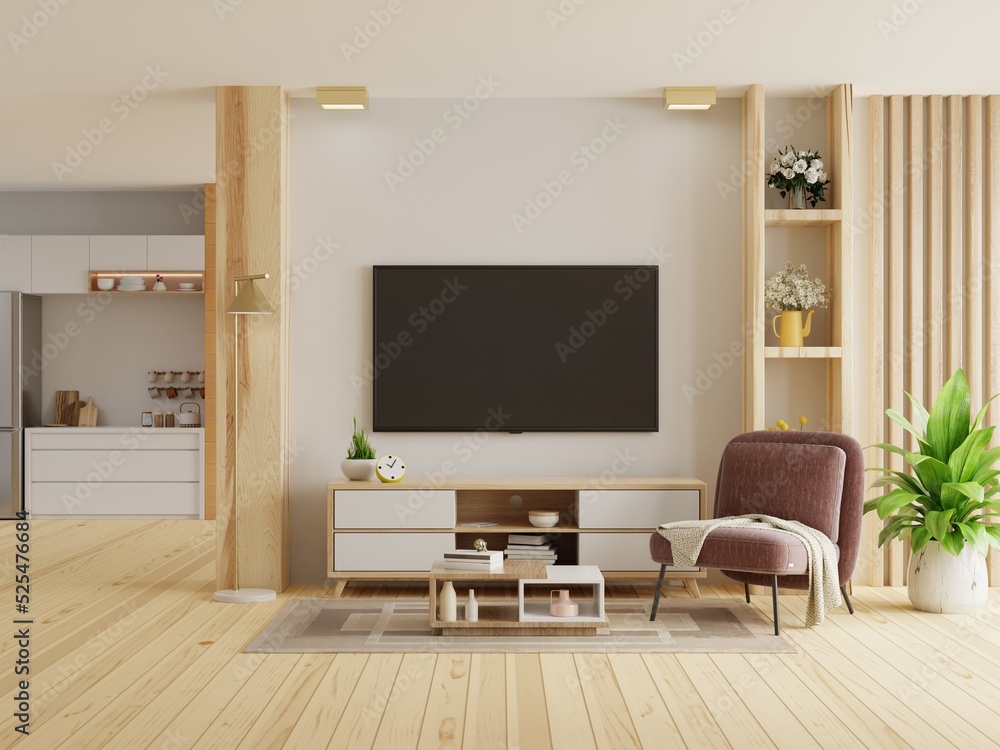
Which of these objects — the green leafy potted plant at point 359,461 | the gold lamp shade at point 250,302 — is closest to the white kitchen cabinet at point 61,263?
the gold lamp shade at point 250,302

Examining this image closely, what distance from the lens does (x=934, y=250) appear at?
17.2 ft

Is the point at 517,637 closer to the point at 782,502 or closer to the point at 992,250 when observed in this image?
the point at 782,502

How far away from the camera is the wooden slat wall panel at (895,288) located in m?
5.21

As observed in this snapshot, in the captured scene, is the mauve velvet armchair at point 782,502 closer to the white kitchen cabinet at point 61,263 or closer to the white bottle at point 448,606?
the white bottle at point 448,606

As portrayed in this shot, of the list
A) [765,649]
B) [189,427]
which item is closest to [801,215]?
[765,649]

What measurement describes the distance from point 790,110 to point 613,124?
99 cm

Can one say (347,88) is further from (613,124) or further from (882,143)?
(882,143)

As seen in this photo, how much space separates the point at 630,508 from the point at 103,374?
212 inches

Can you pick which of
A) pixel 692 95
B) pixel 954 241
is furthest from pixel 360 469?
pixel 954 241

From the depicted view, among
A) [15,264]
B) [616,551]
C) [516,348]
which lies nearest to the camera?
[616,551]

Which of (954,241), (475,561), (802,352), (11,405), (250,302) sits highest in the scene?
(954,241)

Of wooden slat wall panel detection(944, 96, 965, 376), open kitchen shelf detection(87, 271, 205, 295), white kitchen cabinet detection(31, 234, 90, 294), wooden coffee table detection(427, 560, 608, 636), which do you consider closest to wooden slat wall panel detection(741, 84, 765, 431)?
wooden slat wall panel detection(944, 96, 965, 376)

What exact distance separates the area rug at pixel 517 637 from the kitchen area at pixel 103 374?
3.69 metres

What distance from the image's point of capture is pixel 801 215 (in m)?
5.12
